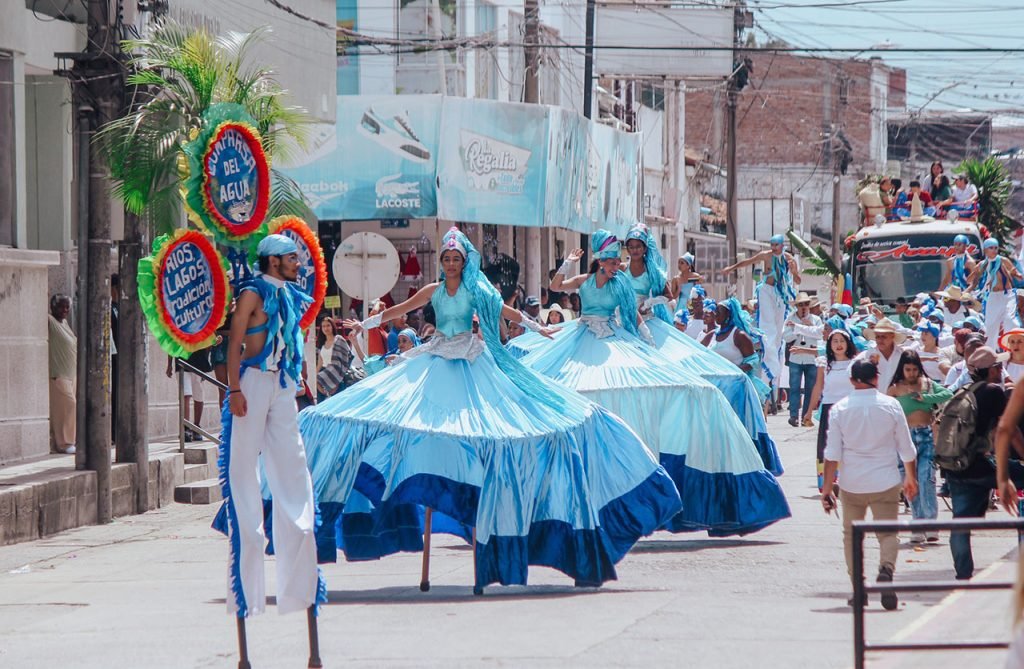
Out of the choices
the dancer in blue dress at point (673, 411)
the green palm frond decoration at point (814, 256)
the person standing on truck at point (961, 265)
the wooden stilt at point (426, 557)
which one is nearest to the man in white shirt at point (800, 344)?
the person standing on truck at point (961, 265)

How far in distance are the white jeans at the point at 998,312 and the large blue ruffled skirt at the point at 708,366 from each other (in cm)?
808

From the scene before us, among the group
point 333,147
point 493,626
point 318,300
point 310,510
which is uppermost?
point 333,147

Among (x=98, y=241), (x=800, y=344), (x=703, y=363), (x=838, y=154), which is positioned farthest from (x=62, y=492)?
(x=838, y=154)

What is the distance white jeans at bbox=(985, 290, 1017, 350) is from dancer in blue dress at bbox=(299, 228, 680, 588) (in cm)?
1168

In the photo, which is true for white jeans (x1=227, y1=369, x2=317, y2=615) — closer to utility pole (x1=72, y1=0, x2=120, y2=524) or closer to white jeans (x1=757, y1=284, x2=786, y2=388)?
utility pole (x1=72, y1=0, x2=120, y2=524)

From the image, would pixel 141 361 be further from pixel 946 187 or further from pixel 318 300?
pixel 946 187

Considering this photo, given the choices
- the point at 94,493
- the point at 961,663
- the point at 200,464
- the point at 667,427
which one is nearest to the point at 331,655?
the point at 961,663

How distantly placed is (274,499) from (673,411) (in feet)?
16.8

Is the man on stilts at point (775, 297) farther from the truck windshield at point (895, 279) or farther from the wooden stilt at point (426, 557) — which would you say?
the wooden stilt at point (426, 557)

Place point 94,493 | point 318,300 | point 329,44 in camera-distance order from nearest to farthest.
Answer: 1. point 318,300
2. point 94,493
3. point 329,44

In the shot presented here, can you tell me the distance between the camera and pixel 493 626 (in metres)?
9.31

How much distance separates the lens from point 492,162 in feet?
102

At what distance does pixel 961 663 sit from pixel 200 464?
1210 centimetres

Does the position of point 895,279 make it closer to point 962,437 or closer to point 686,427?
point 686,427
